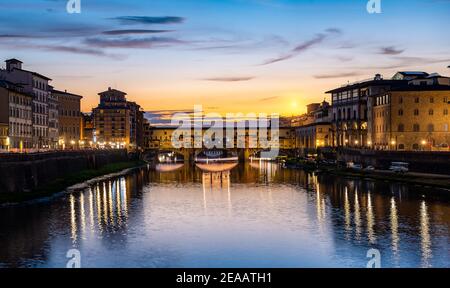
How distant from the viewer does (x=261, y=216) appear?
50.2 metres

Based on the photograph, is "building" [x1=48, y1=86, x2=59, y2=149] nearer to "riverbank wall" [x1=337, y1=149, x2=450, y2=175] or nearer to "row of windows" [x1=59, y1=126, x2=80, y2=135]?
"row of windows" [x1=59, y1=126, x2=80, y2=135]

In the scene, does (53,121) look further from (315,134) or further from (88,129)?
(315,134)

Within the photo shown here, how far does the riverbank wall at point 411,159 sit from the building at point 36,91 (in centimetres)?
5849

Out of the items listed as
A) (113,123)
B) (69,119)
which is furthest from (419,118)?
(113,123)

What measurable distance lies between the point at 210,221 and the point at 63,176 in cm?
3892

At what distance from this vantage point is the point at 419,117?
10062 cm

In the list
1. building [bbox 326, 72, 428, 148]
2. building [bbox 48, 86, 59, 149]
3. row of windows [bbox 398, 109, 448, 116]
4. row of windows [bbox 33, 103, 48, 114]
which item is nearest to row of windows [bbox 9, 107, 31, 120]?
row of windows [bbox 33, 103, 48, 114]

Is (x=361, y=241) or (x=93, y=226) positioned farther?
(x=93, y=226)

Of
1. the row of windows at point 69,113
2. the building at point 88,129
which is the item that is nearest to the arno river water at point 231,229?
the row of windows at point 69,113

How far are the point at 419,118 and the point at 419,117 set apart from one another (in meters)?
0.18

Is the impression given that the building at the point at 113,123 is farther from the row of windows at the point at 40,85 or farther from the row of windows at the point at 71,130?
the row of windows at the point at 40,85

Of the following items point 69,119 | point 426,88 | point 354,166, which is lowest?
point 354,166
